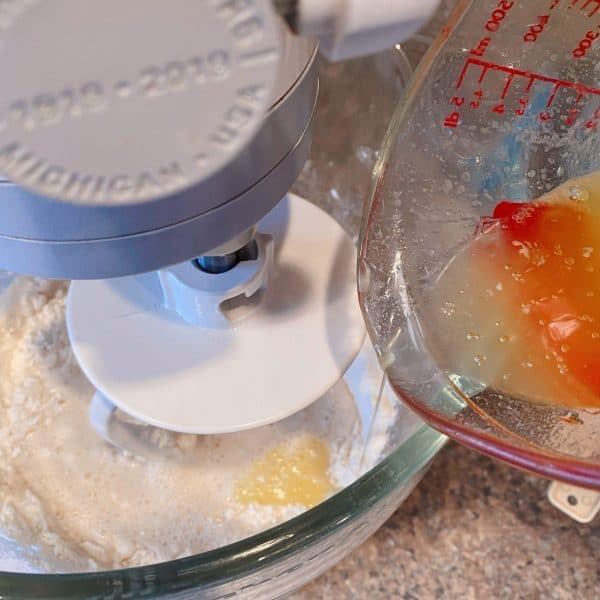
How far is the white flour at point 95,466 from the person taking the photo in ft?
2.05

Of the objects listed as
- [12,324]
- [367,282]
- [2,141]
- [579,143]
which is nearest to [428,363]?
[367,282]

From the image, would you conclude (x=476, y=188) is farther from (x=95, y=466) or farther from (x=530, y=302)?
(x=95, y=466)

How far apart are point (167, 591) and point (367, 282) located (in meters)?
0.22

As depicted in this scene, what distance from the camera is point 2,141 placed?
25cm

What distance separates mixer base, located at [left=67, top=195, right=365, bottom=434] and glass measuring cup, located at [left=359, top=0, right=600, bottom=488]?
0.07 meters

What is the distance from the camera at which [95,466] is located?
26.2 inches

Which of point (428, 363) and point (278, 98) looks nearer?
point (278, 98)

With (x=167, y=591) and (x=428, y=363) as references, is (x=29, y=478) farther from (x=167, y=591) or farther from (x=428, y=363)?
(x=428, y=363)

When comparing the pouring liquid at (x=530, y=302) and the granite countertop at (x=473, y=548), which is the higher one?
the pouring liquid at (x=530, y=302)

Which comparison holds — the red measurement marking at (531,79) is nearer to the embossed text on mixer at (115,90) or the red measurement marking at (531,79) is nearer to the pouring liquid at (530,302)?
the pouring liquid at (530,302)

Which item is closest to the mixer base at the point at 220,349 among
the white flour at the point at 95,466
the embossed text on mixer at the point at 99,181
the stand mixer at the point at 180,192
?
the stand mixer at the point at 180,192

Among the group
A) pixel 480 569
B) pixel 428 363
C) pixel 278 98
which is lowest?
pixel 480 569

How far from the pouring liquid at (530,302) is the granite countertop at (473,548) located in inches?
8.3

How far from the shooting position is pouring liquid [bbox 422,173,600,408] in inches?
18.2
